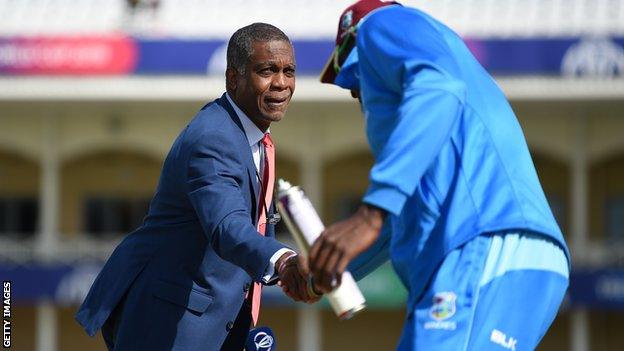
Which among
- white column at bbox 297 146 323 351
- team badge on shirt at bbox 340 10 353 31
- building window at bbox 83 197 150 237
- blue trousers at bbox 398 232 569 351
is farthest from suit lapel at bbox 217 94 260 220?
building window at bbox 83 197 150 237

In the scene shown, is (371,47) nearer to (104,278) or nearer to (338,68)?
(338,68)

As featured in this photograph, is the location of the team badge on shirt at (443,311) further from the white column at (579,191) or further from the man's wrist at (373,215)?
the white column at (579,191)

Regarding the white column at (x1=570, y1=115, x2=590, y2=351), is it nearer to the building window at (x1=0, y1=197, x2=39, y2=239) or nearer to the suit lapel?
the building window at (x1=0, y1=197, x2=39, y2=239)

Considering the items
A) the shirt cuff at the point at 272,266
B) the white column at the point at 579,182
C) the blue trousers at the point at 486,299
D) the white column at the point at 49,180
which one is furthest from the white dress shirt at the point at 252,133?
the white column at the point at 49,180

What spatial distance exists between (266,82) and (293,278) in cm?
82

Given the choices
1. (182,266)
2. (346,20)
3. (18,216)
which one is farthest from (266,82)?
(18,216)

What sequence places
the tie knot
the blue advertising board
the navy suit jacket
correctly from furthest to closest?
the blue advertising board, the tie knot, the navy suit jacket

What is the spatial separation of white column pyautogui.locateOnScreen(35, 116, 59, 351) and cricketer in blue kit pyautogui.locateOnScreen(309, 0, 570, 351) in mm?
21840

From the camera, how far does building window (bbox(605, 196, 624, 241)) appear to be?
26.6 metres

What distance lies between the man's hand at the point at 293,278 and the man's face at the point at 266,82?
0.65 m

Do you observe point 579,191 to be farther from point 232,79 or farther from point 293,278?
point 293,278

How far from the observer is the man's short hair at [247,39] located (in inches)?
186

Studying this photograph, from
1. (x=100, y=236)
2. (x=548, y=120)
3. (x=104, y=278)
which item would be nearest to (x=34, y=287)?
(x=100, y=236)

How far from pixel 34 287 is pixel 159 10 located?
5923mm
